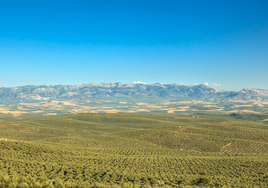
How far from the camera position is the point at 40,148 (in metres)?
52.7

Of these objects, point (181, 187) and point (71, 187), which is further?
point (181, 187)

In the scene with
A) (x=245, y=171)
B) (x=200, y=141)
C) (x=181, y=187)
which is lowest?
(x=200, y=141)

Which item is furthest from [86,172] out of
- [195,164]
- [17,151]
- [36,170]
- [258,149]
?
[258,149]

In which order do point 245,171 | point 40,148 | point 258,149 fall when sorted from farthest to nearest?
point 258,149 → point 40,148 → point 245,171

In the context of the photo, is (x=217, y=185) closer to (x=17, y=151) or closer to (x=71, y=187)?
(x=71, y=187)

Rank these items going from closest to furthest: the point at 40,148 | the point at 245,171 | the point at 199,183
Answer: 1. the point at 199,183
2. the point at 245,171
3. the point at 40,148

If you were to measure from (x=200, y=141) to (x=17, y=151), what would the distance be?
8797cm

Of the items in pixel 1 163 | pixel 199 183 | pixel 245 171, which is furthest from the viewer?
pixel 245 171

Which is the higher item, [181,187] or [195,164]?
[181,187]

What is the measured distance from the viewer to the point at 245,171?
145ft

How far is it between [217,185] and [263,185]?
8.21 meters

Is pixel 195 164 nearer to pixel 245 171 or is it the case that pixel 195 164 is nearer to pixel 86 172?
pixel 245 171

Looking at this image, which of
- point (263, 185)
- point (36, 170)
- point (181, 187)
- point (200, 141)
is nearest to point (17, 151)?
point (36, 170)

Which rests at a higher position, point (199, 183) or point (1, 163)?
point (1, 163)
